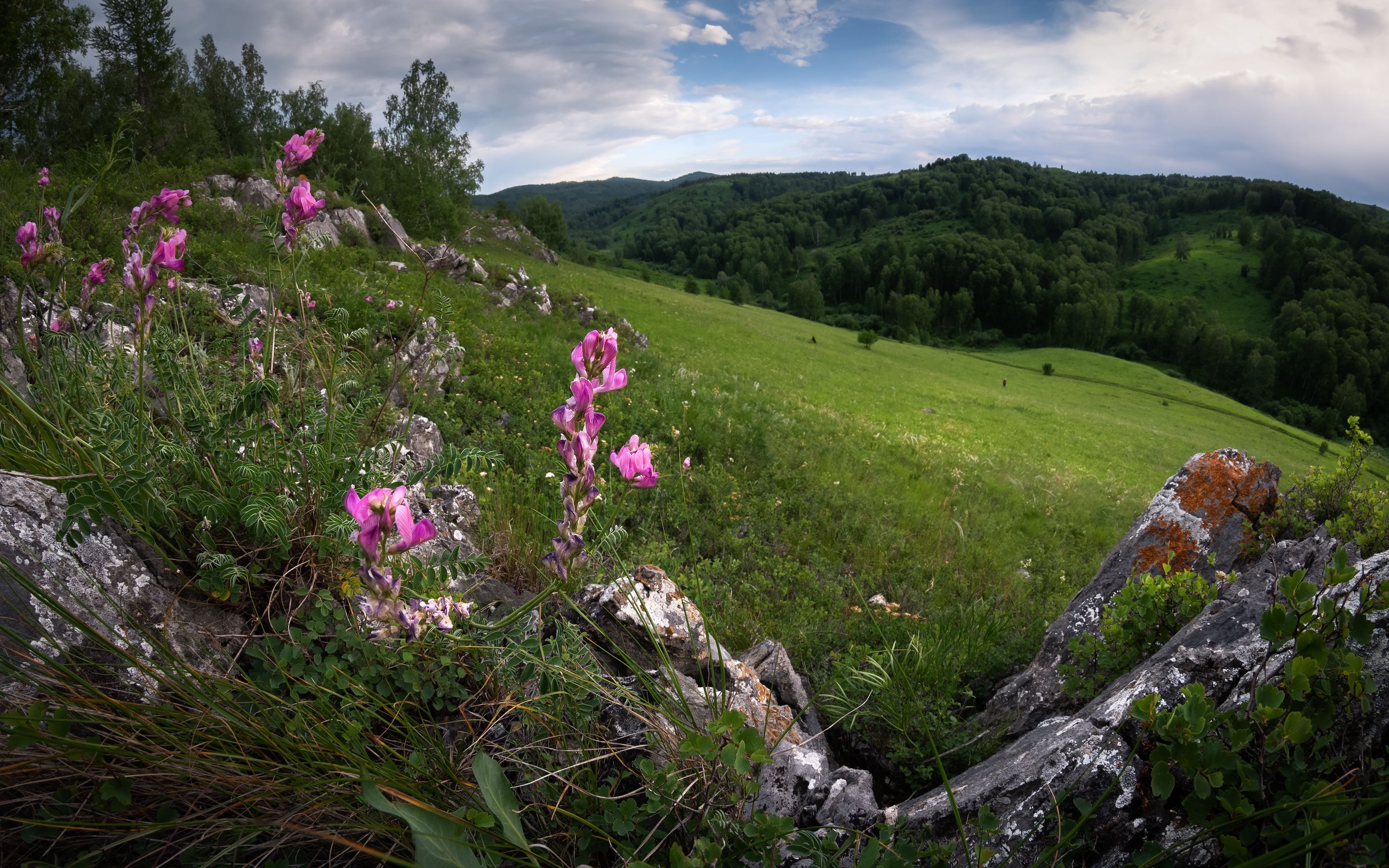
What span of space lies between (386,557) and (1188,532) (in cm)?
542

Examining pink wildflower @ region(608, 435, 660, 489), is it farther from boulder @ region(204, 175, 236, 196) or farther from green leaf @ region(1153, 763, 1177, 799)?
boulder @ region(204, 175, 236, 196)

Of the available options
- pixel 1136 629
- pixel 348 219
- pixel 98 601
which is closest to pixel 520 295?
pixel 348 219

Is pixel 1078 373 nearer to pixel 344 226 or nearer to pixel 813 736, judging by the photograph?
pixel 344 226

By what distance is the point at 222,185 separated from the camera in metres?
24.0

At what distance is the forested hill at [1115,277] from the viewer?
3907 inches

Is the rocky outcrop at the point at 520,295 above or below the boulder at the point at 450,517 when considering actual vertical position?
above

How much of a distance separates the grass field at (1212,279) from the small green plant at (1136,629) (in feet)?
479

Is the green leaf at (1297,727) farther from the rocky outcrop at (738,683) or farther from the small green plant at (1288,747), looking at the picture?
the rocky outcrop at (738,683)

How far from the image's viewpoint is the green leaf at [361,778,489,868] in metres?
1.50

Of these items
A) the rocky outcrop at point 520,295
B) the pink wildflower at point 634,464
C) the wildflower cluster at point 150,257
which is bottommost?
the pink wildflower at point 634,464

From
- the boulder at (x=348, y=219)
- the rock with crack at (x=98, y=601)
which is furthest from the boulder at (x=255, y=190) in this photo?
the rock with crack at (x=98, y=601)

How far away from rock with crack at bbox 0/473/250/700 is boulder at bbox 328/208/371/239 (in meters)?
20.7

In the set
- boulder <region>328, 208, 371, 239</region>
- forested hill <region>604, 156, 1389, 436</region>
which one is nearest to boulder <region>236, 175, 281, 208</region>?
boulder <region>328, 208, 371, 239</region>

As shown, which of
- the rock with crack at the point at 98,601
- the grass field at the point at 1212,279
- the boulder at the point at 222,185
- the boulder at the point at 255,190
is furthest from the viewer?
the grass field at the point at 1212,279
